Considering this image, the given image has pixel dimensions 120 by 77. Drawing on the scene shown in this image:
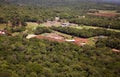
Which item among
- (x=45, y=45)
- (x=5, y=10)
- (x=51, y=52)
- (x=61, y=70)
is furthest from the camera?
(x=5, y=10)

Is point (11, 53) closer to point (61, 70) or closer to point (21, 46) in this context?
point (21, 46)

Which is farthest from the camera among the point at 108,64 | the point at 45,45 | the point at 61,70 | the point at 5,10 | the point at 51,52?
the point at 5,10

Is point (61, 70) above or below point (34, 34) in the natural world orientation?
Answer: above

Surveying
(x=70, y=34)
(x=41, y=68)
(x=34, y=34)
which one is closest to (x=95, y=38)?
(x=70, y=34)

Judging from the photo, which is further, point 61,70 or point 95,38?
point 95,38

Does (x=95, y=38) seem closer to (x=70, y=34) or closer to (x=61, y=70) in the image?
(x=70, y=34)

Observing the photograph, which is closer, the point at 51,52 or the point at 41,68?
the point at 41,68

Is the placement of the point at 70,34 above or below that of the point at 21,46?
below

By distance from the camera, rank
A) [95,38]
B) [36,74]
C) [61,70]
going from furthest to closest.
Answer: [95,38] → [61,70] → [36,74]

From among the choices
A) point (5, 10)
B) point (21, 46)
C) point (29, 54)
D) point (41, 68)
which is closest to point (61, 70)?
point (41, 68)
